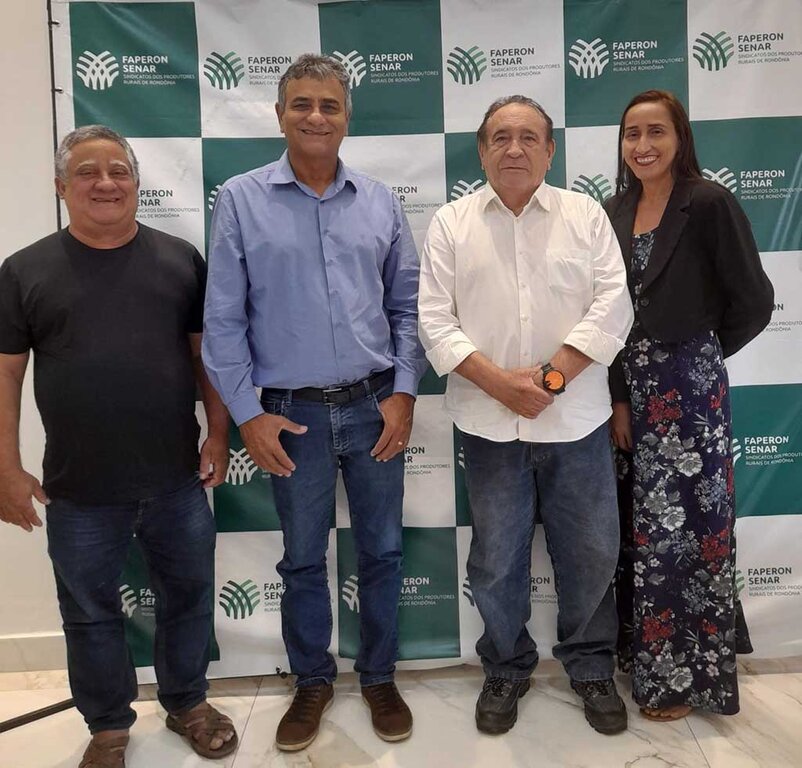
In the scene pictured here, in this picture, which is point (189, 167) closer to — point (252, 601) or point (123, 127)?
point (123, 127)

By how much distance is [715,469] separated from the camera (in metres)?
1.88

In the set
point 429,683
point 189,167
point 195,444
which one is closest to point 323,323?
point 195,444

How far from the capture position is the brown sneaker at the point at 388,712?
1.98 meters

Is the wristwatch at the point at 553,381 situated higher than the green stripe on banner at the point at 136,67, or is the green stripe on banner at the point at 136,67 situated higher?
the green stripe on banner at the point at 136,67

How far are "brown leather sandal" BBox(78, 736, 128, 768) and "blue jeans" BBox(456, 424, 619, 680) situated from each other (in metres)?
1.05

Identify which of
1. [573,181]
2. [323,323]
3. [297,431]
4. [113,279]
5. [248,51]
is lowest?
[297,431]

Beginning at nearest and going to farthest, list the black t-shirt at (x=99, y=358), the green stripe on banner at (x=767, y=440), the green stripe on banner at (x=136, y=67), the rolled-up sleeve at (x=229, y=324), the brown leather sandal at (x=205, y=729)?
the black t-shirt at (x=99, y=358) < the rolled-up sleeve at (x=229, y=324) < the brown leather sandal at (x=205, y=729) < the green stripe on banner at (x=136, y=67) < the green stripe on banner at (x=767, y=440)

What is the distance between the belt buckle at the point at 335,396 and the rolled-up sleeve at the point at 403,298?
16 cm

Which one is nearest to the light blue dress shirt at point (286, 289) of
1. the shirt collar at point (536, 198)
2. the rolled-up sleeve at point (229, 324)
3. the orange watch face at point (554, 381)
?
the rolled-up sleeve at point (229, 324)

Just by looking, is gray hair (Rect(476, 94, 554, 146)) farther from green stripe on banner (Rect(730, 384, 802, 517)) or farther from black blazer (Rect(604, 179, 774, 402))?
green stripe on banner (Rect(730, 384, 802, 517))

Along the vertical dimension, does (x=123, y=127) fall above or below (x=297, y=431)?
above

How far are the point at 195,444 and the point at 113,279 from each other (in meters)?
0.48

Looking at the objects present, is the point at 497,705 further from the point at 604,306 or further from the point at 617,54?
the point at 617,54

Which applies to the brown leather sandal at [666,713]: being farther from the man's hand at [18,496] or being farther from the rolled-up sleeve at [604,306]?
the man's hand at [18,496]
